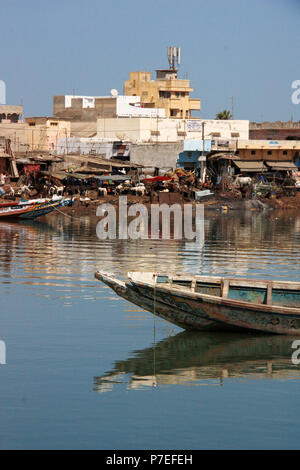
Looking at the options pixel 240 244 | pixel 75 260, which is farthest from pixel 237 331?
pixel 240 244

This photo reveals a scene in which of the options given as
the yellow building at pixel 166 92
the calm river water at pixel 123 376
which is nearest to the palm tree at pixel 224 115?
the yellow building at pixel 166 92

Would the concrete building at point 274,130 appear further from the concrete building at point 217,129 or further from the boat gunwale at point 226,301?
the boat gunwale at point 226,301

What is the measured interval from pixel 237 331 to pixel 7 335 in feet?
14.3

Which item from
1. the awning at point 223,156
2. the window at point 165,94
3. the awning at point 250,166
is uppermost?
the window at point 165,94

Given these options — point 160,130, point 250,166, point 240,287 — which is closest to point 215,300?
point 240,287

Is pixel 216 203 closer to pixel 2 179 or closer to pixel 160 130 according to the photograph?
pixel 160 130

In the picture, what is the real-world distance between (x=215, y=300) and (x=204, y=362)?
119 centimetres

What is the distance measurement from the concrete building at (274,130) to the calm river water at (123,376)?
149 ft

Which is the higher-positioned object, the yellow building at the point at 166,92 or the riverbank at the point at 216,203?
the yellow building at the point at 166,92

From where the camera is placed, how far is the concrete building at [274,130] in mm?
65812

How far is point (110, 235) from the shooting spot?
33125mm

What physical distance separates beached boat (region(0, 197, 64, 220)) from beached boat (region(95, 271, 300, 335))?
81.1ft

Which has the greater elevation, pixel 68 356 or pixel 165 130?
pixel 165 130

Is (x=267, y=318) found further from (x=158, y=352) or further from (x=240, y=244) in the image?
(x=240, y=244)
